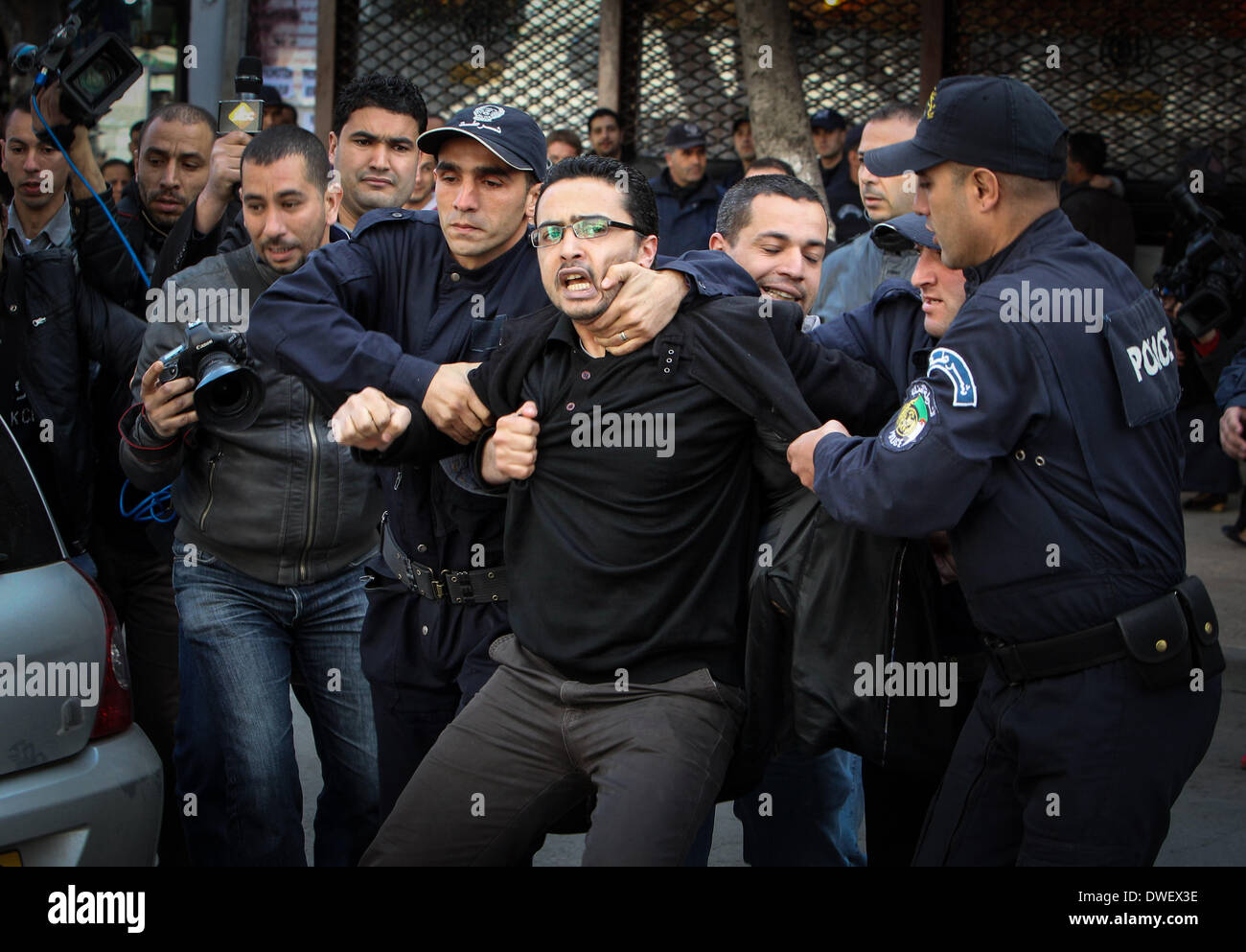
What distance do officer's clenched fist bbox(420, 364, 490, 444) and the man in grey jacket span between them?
2.89 ft

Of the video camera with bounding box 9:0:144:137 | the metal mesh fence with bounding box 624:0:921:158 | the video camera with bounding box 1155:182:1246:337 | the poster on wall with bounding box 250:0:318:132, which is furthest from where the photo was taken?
the poster on wall with bounding box 250:0:318:132

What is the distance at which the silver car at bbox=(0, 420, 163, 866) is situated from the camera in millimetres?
3109

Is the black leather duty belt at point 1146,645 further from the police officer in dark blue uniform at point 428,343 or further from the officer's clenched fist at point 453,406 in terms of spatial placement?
the officer's clenched fist at point 453,406

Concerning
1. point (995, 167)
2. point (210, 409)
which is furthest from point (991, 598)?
point (210, 409)

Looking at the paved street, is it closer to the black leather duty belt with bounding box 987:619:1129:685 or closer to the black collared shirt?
the black collared shirt

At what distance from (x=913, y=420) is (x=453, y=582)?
1.28 meters

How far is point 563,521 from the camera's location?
9.78 feet

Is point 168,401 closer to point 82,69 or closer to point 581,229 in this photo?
point 581,229

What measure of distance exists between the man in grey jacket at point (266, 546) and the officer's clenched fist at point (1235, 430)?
96.8 inches

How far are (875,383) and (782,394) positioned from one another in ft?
1.17

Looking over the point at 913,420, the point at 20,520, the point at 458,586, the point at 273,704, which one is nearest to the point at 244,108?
the point at 20,520

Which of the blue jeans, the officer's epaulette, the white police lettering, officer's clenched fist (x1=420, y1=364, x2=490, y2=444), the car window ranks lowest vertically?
the blue jeans

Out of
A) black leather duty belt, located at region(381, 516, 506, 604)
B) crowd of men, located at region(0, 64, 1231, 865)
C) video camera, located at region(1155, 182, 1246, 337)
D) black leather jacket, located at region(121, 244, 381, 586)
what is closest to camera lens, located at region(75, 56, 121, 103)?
crowd of men, located at region(0, 64, 1231, 865)

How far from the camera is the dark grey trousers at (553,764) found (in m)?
2.76
